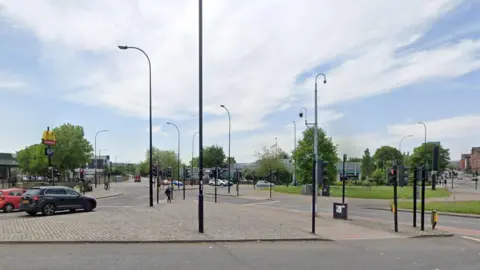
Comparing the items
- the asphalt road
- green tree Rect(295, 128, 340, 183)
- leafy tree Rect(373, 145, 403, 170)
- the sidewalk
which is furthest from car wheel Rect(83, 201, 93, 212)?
leafy tree Rect(373, 145, 403, 170)

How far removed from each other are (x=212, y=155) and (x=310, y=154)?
84.2m

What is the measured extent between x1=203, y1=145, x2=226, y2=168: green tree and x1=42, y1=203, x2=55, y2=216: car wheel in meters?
121

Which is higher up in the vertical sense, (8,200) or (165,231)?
(165,231)

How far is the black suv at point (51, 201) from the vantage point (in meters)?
21.8

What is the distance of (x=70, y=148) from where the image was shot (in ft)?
233

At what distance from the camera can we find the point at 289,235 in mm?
14211

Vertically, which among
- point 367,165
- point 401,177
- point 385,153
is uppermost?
point 385,153

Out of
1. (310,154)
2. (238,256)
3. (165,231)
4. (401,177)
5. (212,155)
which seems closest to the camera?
(238,256)

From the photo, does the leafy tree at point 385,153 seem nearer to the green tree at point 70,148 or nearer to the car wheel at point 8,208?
the green tree at point 70,148

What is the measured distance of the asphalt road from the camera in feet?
29.0

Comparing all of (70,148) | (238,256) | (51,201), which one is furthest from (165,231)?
(70,148)

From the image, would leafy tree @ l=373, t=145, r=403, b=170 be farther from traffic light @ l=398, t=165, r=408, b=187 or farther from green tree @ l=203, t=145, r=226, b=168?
traffic light @ l=398, t=165, r=408, b=187

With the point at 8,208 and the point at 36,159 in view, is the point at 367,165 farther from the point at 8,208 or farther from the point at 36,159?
the point at 8,208

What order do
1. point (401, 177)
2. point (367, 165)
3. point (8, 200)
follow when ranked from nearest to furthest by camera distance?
point (401, 177) < point (8, 200) < point (367, 165)
